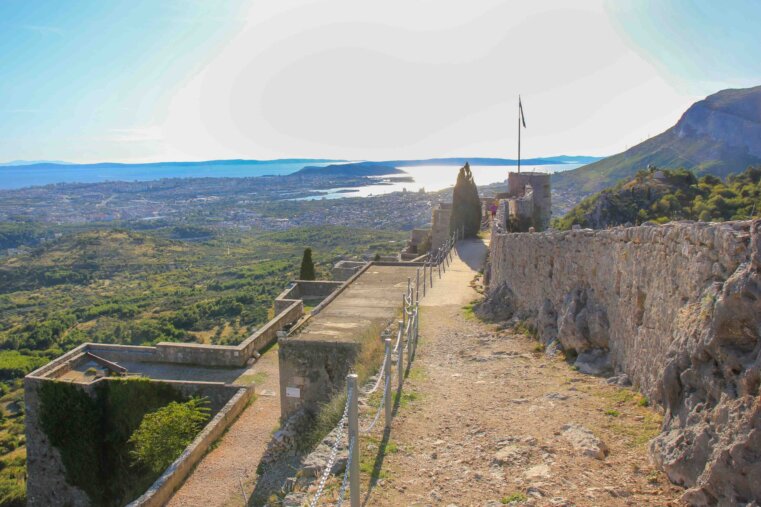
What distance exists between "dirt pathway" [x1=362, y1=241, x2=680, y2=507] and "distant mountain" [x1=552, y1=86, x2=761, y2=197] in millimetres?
65684

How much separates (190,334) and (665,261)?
40.8 metres

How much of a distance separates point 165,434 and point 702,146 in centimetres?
8152

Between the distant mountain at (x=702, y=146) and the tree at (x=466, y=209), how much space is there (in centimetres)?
4465

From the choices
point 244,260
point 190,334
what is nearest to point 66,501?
point 190,334

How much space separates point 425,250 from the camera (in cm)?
3103

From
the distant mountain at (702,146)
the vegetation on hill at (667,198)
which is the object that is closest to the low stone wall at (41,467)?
the vegetation on hill at (667,198)

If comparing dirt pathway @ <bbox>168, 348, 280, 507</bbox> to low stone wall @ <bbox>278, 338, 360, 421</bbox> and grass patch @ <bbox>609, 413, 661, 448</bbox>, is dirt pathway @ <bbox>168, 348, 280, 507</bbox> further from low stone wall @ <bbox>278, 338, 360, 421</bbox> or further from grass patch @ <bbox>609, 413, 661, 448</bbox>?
grass patch @ <bbox>609, 413, 661, 448</bbox>

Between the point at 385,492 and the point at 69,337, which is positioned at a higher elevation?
the point at 385,492

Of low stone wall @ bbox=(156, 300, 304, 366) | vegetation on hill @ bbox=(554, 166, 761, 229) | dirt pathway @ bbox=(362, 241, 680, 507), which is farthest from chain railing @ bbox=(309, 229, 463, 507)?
vegetation on hill @ bbox=(554, 166, 761, 229)

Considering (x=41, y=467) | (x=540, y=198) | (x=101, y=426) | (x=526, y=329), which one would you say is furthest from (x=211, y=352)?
(x=540, y=198)

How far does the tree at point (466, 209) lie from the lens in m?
28.7

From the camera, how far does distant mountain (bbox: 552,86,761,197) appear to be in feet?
228

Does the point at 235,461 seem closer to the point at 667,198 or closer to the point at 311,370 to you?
the point at 311,370

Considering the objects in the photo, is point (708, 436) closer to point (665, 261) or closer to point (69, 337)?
point (665, 261)
